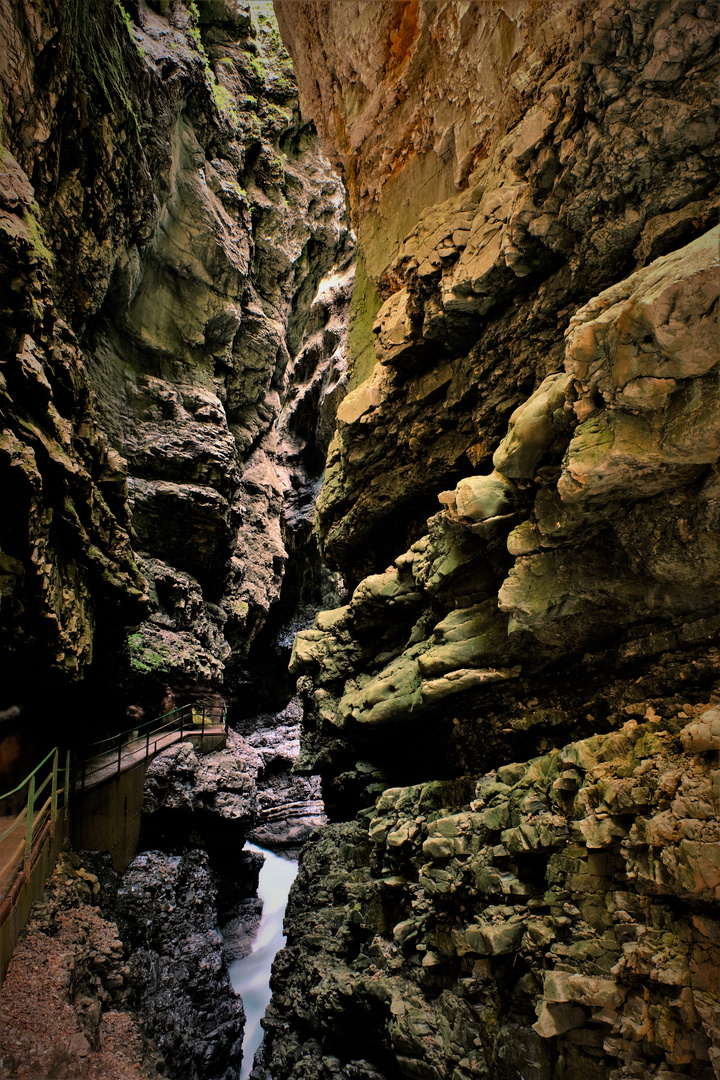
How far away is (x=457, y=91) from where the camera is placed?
24.9 ft

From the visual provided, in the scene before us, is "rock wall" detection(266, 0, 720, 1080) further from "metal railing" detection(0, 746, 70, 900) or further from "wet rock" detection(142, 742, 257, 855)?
"wet rock" detection(142, 742, 257, 855)

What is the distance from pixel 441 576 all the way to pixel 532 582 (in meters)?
1.79

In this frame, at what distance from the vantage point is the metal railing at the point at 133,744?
10789 millimetres

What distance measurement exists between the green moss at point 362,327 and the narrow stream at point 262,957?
1394cm

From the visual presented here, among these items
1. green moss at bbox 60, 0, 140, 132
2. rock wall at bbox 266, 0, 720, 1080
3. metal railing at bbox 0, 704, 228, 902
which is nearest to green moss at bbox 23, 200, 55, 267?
green moss at bbox 60, 0, 140, 132

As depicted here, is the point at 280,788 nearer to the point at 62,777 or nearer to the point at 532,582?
the point at 62,777

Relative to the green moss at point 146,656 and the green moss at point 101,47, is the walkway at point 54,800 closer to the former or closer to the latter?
the green moss at point 146,656

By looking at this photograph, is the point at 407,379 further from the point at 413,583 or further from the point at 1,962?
the point at 1,962

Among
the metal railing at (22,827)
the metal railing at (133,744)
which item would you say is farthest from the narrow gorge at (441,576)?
the metal railing at (22,827)

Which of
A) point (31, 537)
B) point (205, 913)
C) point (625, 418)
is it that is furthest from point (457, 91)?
point (205, 913)

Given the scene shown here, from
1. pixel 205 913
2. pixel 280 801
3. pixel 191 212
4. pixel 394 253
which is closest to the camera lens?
pixel 394 253

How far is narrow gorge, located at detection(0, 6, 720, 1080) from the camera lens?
3.79 m

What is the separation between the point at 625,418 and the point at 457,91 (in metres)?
7.01

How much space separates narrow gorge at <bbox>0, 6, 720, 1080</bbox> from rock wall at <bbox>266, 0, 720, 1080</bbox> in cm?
3
